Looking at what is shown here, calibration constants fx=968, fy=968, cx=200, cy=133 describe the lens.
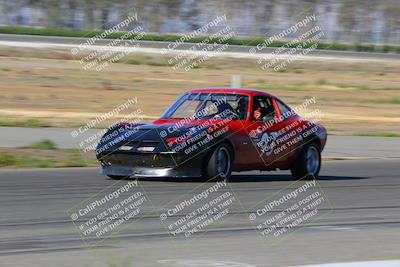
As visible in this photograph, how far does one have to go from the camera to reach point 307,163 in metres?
15.0

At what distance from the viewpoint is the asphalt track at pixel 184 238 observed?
8.00 m

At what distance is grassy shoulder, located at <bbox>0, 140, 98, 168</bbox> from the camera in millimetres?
15875

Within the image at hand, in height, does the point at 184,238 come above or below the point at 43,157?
below

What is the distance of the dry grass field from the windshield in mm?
9846

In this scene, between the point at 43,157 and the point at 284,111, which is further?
the point at 43,157

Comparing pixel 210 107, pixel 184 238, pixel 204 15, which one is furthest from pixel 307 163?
pixel 204 15

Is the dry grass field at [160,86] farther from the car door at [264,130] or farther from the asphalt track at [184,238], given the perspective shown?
the asphalt track at [184,238]

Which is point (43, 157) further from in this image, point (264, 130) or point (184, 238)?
point (184, 238)

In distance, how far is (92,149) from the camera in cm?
1869

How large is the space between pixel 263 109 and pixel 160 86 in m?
23.9

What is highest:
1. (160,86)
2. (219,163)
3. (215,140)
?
(215,140)

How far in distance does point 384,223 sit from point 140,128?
4.18 meters

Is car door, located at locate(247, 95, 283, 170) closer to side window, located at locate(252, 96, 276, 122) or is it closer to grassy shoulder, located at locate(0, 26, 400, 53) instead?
side window, located at locate(252, 96, 276, 122)

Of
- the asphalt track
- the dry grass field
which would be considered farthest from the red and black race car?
the dry grass field
